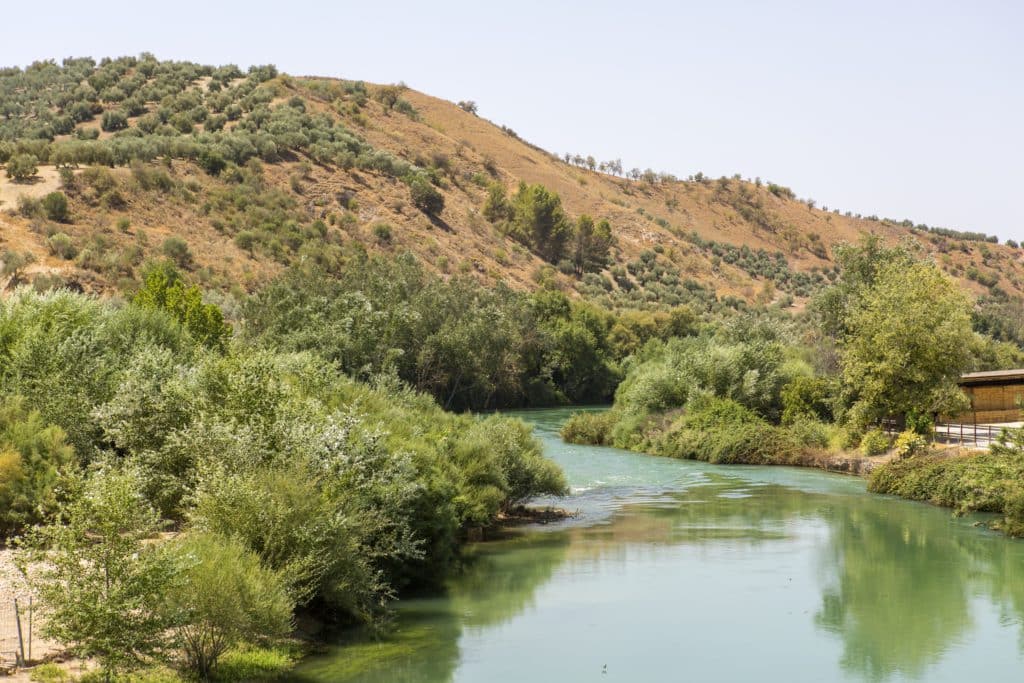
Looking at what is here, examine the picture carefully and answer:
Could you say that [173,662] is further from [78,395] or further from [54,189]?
[54,189]

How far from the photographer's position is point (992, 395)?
48.9 meters

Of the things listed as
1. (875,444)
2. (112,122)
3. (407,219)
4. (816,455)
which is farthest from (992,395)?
(112,122)

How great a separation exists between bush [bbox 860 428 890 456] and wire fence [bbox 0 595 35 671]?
112 ft

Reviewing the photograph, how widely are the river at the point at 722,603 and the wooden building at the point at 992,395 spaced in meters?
14.2

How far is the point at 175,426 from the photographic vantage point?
25.0 meters

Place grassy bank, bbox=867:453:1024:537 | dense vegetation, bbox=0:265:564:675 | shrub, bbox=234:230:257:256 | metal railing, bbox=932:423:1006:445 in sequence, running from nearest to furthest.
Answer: dense vegetation, bbox=0:265:564:675 → grassy bank, bbox=867:453:1024:537 → metal railing, bbox=932:423:1006:445 → shrub, bbox=234:230:257:256

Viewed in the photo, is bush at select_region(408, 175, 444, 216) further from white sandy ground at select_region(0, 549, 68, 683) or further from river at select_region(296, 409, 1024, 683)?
white sandy ground at select_region(0, 549, 68, 683)

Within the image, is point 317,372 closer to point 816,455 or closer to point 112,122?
point 816,455

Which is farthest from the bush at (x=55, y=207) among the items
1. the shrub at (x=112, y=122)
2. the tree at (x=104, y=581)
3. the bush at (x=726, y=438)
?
the tree at (x=104, y=581)

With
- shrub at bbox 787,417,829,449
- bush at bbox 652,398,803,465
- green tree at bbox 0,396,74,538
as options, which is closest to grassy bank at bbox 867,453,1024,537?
shrub at bbox 787,417,829,449

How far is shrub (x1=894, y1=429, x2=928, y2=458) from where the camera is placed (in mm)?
40741

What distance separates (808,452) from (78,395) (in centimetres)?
3091

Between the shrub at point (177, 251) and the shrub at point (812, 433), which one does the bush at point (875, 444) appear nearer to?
the shrub at point (812, 433)

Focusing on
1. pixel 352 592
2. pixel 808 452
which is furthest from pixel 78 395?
pixel 808 452
